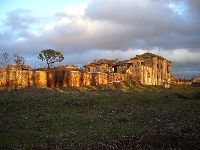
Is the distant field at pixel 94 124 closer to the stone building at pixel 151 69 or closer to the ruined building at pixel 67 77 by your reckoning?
the ruined building at pixel 67 77

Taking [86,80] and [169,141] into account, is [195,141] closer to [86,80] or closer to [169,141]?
[169,141]

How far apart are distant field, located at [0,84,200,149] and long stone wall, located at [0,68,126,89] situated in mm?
14090

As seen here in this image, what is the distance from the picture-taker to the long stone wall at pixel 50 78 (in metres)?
48.3

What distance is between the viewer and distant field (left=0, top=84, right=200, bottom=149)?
654 inches

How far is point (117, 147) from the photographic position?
15906mm

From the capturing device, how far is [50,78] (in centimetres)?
5412

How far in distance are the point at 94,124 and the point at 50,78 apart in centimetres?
3280

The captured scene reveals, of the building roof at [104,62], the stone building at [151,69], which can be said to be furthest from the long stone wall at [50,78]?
the building roof at [104,62]

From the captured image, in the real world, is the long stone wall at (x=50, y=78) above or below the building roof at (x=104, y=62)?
below

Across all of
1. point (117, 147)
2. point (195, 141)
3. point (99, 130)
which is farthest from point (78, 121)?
point (195, 141)

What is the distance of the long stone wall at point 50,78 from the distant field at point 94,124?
14.1 metres

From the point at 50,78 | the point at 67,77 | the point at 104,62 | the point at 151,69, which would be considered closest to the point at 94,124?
the point at 50,78

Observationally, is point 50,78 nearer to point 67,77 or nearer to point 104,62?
point 67,77

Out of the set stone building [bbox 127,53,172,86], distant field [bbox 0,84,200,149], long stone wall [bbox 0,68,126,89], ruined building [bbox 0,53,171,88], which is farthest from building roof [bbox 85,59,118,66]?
distant field [bbox 0,84,200,149]
